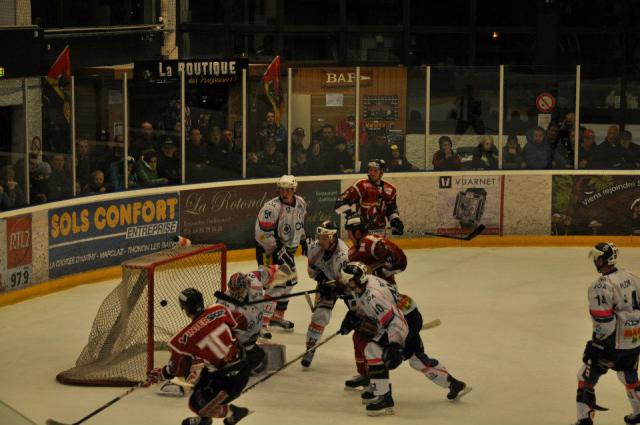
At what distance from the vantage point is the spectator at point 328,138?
15.4m

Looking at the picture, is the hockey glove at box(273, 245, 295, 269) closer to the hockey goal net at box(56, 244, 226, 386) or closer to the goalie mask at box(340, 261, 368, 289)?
the hockey goal net at box(56, 244, 226, 386)

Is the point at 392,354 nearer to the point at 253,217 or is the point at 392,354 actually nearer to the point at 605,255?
the point at 605,255

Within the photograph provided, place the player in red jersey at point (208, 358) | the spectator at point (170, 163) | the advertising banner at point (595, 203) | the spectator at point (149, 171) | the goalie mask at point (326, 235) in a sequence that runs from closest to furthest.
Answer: the player in red jersey at point (208, 358) → the goalie mask at point (326, 235) → the spectator at point (149, 171) → the spectator at point (170, 163) → the advertising banner at point (595, 203)

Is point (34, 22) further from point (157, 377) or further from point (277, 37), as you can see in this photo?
point (157, 377)

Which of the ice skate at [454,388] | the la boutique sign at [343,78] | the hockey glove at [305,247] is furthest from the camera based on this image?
the la boutique sign at [343,78]

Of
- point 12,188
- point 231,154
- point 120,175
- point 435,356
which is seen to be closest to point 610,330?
point 435,356

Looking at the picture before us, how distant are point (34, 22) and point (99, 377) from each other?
6669 millimetres

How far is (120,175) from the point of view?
45.8 feet

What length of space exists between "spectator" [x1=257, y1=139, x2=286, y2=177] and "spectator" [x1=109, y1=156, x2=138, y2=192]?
1542 millimetres

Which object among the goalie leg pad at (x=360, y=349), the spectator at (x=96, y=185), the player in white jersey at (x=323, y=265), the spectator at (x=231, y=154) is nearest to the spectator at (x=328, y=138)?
the spectator at (x=231, y=154)

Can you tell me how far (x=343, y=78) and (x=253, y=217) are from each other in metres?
1.95

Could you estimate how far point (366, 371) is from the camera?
10.1 metres

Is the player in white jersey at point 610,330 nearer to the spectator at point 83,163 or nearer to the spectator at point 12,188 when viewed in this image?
the spectator at point 12,188

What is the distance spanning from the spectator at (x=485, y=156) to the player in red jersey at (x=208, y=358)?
25.5 feet
